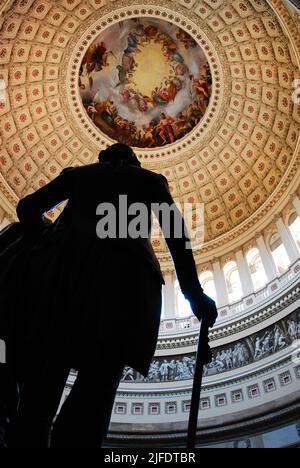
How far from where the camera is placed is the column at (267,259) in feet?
57.1

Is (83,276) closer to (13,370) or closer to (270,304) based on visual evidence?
(13,370)

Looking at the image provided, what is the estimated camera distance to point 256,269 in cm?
1877

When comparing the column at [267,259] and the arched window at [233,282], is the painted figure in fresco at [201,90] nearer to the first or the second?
the column at [267,259]

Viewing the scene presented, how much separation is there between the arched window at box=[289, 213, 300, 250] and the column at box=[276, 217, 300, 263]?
0.12 meters

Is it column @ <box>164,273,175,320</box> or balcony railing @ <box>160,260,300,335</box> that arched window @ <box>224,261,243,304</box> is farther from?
column @ <box>164,273,175,320</box>

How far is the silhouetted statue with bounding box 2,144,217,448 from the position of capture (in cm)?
258

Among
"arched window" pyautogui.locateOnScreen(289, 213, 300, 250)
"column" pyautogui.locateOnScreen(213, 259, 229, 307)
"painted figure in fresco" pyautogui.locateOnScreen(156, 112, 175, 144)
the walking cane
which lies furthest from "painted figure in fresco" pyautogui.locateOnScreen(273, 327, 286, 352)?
"painted figure in fresco" pyautogui.locateOnScreen(156, 112, 175, 144)

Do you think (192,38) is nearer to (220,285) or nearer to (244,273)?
(244,273)

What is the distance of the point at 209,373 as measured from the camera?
15.8 metres

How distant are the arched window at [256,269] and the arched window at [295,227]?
5.65 ft

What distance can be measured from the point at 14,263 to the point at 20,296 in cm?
27

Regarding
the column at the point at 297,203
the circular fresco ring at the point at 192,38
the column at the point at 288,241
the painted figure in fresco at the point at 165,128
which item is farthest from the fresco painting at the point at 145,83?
the column at the point at 288,241

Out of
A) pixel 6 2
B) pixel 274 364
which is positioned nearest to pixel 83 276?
pixel 274 364

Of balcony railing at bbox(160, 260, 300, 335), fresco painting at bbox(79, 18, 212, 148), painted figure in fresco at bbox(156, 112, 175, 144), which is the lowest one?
balcony railing at bbox(160, 260, 300, 335)
